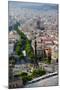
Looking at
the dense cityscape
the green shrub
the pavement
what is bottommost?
the pavement

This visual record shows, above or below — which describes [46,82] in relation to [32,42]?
below

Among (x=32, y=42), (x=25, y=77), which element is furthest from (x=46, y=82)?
(x=32, y=42)

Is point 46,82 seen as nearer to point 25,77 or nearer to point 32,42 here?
point 25,77

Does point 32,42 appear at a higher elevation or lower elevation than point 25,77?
higher

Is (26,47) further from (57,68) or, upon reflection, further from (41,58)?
(57,68)

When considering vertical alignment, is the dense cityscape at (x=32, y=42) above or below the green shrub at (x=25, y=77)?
above

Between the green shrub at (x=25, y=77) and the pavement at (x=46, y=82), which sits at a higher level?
the green shrub at (x=25, y=77)

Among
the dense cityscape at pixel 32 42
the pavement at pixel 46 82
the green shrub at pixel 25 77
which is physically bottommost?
the pavement at pixel 46 82

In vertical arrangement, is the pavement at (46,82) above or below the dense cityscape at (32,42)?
below

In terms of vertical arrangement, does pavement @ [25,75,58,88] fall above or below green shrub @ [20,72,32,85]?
below
